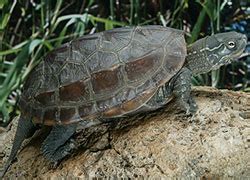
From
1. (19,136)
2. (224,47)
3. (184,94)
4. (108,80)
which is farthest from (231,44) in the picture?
(19,136)

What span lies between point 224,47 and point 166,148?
61 cm

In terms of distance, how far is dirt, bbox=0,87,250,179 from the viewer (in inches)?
70.8

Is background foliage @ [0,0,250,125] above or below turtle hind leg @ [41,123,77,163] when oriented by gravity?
below

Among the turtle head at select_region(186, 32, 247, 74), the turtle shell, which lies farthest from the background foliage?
the turtle shell

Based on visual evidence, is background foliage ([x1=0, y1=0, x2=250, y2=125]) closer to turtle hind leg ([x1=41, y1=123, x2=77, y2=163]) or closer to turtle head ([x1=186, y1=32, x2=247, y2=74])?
turtle head ([x1=186, y1=32, x2=247, y2=74])

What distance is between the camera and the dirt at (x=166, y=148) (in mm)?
1799

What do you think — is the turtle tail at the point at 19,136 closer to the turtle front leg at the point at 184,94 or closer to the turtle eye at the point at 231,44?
the turtle front leg at the point at 184,94

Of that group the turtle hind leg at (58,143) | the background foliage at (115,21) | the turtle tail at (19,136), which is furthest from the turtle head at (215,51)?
the background foliage at (115,21)

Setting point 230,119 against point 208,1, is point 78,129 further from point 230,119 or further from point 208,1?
point 208,1

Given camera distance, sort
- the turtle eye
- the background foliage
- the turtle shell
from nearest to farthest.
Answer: the turtle shell, the turtle eye, the background foliage

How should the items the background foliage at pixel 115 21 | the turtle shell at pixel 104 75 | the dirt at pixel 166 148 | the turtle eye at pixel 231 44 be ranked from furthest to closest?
the background foliage at pixel 115 21 → the turtle eye at pixel 231 44 → the turtle shell at pixel 104 75 → the dirt at pixel 166 148

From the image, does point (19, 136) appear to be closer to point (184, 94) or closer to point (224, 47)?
point (184, 94)

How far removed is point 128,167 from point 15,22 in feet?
8.84

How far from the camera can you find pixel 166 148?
1.88 m
